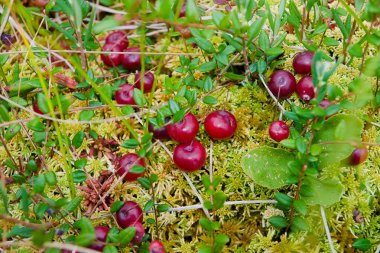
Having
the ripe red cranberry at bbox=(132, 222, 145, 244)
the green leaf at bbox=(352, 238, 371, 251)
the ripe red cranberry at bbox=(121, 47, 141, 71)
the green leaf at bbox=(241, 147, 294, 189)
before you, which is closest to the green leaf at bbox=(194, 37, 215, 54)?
the ripe red cranberry at bbox=(121, 47, 141, 71)

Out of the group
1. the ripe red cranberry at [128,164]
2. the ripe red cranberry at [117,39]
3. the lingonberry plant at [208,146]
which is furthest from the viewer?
the ripe red cranberry at [117,39]

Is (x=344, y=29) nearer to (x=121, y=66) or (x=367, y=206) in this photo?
(x=367, y=206)

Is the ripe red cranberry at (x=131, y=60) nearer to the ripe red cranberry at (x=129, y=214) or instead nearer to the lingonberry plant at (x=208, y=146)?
the lingonberry plant at (x=208, y=146)

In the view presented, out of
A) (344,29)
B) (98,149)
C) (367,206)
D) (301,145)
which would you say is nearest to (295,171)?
(301,145)

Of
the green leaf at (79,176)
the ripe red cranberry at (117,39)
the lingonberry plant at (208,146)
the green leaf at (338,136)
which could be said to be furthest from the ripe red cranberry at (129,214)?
the ripe red cranberry at (117,39)

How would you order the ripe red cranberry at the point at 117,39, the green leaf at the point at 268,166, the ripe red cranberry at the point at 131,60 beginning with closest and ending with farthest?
the green leaf at the point at 268,166 → the ripe red cranberry at the point at 131,60 → the ripe red cranberry at the point at 117,39

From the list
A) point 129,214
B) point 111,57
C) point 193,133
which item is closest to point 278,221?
point 193,133

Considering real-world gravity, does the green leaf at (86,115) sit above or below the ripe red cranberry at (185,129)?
above
